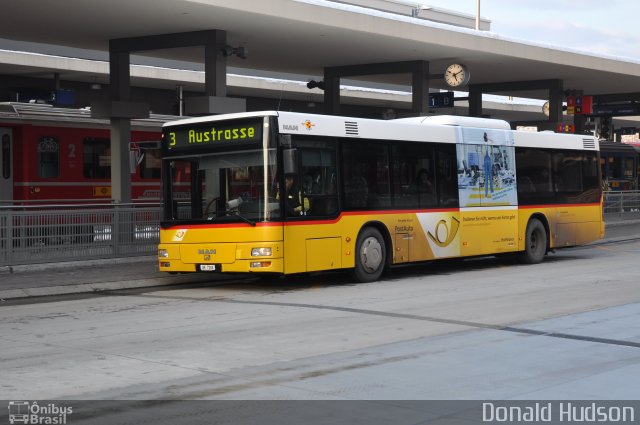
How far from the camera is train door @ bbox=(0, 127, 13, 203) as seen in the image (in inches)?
1003

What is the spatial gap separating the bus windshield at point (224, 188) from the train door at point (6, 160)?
9.59 metres

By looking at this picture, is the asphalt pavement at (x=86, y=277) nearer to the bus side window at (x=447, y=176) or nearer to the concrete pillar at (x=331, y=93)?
the bus side window at (x=447, y=176)

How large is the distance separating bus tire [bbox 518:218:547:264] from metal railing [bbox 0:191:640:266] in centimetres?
845

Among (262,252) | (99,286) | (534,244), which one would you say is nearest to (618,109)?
(534,244)

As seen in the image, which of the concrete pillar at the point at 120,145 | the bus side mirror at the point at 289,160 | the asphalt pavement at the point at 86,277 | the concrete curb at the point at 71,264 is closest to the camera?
the bus side mirror at the point at 289,160

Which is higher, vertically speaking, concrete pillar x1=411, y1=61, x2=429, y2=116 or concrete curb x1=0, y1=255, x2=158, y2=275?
concrete pillar x1=411, y1=61, x2=429, y2=116

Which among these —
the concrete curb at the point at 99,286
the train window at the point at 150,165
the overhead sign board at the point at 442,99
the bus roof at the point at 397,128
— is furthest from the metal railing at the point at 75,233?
the overhead sign board at the point at 442,99

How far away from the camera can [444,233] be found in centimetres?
1973

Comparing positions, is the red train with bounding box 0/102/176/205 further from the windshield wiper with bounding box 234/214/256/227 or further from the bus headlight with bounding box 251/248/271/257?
the bus headlight with bounding box 251/248/271/257

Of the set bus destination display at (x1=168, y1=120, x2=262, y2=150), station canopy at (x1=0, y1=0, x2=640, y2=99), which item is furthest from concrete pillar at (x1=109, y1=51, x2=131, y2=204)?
bus destination display at (x1=168, y1=120, x2=262, y2=150)

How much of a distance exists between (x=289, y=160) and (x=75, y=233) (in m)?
6.15

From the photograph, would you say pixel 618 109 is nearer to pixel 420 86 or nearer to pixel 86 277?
pixel 420 86

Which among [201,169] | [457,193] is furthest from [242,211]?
[457,193]

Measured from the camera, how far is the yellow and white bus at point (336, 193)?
16.2 m
